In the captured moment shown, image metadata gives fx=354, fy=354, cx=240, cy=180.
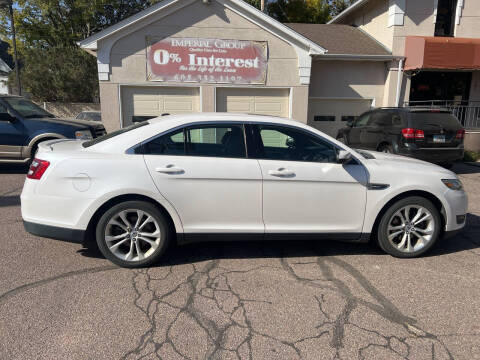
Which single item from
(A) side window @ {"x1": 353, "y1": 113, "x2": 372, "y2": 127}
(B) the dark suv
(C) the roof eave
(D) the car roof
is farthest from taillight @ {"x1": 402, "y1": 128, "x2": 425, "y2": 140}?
(C) the roof eave

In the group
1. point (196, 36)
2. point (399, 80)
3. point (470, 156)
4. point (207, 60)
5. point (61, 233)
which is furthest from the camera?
point (399, 80)

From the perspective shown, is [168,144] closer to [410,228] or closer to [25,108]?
[410,228]

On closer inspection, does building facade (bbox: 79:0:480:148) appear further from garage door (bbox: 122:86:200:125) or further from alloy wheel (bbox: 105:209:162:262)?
alloy wheel (bbox: 105:209:162:262)

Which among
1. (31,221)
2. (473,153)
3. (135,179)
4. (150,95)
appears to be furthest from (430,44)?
(31,221)

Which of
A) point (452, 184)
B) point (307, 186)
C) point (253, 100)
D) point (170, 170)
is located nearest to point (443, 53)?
point (253, 100)

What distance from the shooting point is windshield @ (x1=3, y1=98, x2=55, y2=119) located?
8172mm

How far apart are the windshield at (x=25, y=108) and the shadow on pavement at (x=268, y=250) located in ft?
19.0

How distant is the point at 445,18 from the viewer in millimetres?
13336

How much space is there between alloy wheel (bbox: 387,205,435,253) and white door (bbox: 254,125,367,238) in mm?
411

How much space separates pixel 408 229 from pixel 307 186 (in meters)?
1.27

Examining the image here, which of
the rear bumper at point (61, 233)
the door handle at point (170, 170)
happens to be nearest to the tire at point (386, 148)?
the door handle at point (170, 170)

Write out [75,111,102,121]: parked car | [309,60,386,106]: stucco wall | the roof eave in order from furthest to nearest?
1. [75,111,102,121]: parked car
2. [309,60,386,106]: stucco wall
3. the roof eave

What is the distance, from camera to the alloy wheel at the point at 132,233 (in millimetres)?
3482

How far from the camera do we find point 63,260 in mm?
3740
